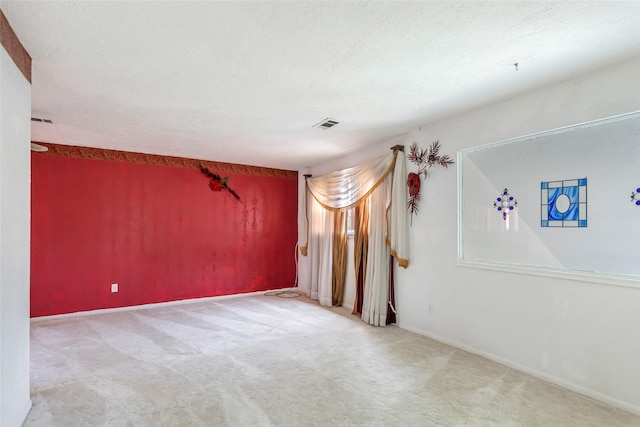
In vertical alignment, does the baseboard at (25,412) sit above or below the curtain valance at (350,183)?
below

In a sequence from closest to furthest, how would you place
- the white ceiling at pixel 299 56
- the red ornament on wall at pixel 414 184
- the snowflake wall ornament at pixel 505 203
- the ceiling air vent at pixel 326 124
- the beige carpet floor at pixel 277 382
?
the white ceiling at pixel 299 56
the beige carpet floor at pixel 277 382
the snowflake wall ornament at pixel 505 203
the ceiling air vent at pixel 326 124
the red ornament on wall at pixel 414 184

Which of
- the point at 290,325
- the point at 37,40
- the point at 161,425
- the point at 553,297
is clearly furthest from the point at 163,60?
the point at 553,297

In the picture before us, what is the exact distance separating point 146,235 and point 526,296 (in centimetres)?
504

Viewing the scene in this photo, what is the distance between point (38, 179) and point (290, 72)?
4.13 m

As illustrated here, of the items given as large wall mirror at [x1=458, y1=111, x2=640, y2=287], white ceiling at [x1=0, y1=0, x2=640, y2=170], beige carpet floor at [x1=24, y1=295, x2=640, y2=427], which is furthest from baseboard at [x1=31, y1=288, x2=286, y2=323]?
large wall mirror at [x1=458, y1=111, x2=640, y2=287]

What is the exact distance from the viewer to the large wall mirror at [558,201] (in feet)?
Answer: 7.86

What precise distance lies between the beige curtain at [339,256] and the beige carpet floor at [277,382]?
105 centimetres

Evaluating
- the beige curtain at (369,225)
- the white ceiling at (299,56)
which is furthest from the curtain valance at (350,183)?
the white ceiling at (299,56)

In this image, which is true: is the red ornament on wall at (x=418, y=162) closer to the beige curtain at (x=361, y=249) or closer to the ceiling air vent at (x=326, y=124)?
the beige curtain at (x=361, y=249)

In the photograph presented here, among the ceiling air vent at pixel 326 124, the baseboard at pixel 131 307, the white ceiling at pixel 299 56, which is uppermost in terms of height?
the white ceiling at pixel 299 56

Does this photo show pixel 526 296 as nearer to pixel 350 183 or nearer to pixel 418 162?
pixel 418 162

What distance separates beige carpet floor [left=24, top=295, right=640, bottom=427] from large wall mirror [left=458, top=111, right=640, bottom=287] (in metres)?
1.02

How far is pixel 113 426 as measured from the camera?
205 cm

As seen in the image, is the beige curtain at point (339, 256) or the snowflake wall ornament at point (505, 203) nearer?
the snowflake wall ornament at point (505, 203)
